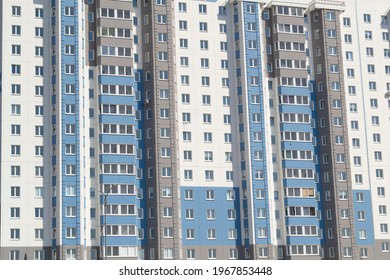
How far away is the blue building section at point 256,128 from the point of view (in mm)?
113500

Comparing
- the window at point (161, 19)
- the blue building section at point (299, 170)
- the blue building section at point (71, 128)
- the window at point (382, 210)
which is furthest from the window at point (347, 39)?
the blue building section at point (71, 128)

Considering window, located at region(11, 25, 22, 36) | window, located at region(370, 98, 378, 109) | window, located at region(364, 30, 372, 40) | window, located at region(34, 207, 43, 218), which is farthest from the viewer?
window, located at region(364, 30, 372, 40)

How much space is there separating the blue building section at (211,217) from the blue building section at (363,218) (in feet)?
67.6

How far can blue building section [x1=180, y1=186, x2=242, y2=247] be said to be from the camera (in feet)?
366

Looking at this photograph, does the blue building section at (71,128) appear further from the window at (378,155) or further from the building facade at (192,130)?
the window at (378,155)

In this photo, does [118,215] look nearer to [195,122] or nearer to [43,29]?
[195,122]

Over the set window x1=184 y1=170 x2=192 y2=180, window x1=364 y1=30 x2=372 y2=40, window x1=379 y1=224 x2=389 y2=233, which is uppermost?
window x1=364 y1=30 x2=372 y2=40

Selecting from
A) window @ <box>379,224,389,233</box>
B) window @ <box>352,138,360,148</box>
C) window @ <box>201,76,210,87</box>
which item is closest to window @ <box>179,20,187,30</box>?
window @ <box>201,76,210,87</box>

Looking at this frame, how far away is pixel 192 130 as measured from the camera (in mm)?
114938

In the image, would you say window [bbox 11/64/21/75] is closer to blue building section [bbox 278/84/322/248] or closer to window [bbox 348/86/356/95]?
blue building section [bbox 278/84/322/248]

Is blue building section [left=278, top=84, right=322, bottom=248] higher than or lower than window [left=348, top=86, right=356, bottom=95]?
lower

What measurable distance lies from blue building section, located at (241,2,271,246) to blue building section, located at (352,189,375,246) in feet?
54.3

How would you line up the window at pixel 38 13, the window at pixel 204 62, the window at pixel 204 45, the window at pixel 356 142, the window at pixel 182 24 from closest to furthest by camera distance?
the window at pixel 38 13, the window at pixel 204 62, the window at pixel 182 24, the window at pixel 204 45, the window at pixel 356 142

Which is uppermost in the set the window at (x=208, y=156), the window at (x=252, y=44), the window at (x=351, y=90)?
the window at (x=252, y=44)
